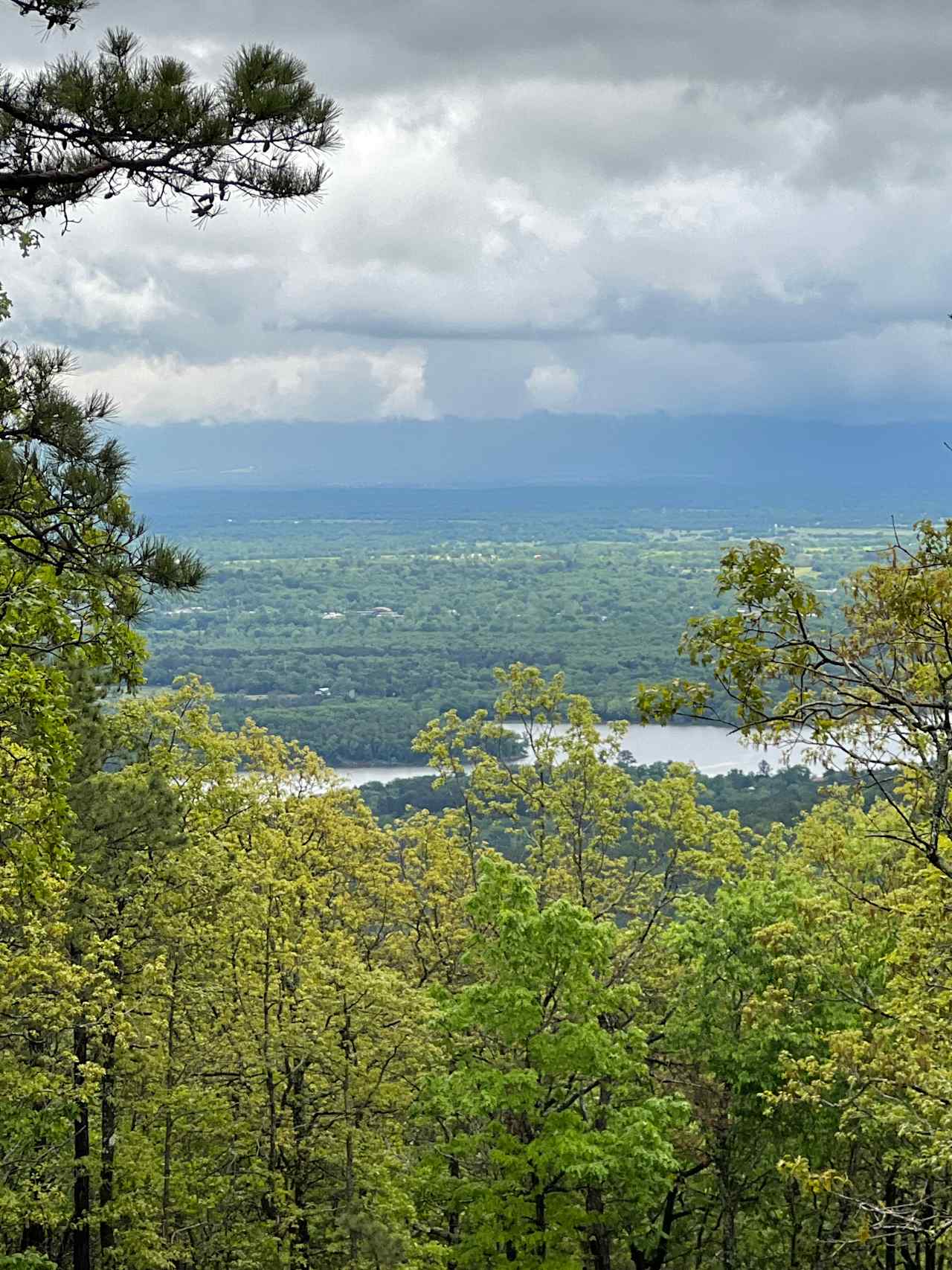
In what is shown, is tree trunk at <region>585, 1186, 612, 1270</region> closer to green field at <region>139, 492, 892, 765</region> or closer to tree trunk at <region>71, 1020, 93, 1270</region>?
tree trunk at <region>71, 1020, 93, 1270</region>

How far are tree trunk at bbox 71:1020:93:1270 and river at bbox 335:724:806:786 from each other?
53.3 m

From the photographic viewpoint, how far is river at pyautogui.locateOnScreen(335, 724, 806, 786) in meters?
74.7

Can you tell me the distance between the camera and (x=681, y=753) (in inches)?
A: 3095

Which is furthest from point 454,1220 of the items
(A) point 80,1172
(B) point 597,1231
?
(A) point 80,1172

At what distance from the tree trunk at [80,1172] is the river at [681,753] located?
53259 millimetres

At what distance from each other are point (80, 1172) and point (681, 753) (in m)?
66.5

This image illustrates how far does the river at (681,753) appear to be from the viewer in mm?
74688

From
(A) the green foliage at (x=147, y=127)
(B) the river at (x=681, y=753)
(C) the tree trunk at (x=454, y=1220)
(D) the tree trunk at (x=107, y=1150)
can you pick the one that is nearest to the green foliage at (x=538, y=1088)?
(C) the tree trunk at (x=454, y=1220)

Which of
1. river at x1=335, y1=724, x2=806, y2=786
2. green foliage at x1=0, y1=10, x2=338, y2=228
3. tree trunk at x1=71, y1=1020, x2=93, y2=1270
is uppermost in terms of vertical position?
green foliage at x1=0, y1=10, x2=338, y2=228

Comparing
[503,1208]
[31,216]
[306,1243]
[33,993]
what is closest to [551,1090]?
[503,1208]

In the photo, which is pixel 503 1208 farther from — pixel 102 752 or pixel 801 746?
pixel 801 746

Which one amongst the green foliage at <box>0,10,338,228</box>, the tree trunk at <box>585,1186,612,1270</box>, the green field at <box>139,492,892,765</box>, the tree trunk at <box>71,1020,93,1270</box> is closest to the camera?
the green foliage at <box>0,10,338,228</box>

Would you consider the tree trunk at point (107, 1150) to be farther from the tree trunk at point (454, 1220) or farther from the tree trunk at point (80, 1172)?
the tree trunk at point (454, 1220)

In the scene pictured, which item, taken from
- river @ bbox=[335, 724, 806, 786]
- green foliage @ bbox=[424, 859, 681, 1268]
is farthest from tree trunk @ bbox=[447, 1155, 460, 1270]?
river @ bbox=[335, 724, 806, 786]
